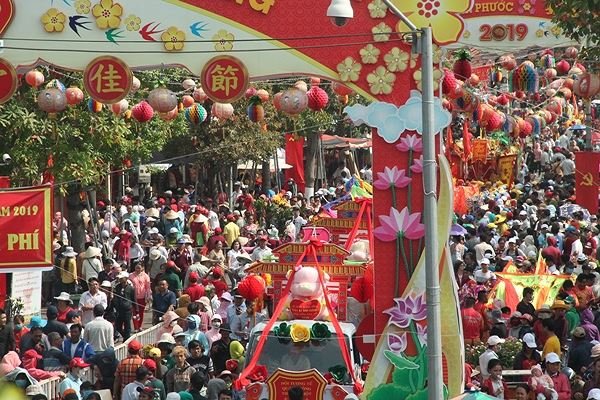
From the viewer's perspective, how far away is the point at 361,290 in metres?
→ 17.8

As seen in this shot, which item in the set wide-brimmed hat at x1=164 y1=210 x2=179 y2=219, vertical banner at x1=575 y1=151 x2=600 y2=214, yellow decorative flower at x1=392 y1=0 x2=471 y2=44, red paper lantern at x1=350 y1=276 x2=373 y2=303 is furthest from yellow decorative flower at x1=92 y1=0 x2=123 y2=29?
wide-brimmed hat at x1=164 y1=210 x2=179 y2=219

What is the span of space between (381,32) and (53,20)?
3.91 meters

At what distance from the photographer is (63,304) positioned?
19875mm

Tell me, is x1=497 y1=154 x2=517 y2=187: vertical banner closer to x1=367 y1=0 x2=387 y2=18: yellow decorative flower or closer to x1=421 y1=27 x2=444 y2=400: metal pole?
x1=367 y1=0 x2=387 y2=18: yellow decorative flower

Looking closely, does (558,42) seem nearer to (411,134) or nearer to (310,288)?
(411,134)

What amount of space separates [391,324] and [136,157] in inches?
648

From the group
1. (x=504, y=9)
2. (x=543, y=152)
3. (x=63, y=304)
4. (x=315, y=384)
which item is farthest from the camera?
(x=543, y=152)

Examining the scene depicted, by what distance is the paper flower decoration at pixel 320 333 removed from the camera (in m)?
15.9

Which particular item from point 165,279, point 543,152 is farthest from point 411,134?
point 543,152

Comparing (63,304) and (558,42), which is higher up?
(558,42)

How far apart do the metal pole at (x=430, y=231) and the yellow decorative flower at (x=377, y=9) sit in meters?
3.18

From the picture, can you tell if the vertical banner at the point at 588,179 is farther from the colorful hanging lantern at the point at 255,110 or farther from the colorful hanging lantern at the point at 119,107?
the colorful hanging lantern at the point at 119,107

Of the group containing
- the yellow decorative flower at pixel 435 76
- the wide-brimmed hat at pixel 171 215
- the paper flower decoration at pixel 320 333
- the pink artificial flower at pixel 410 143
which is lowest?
the paper flower decoration at pixel 320 333

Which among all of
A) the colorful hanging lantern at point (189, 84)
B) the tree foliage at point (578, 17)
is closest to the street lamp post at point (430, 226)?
the tree foliage at point (578, 17)
